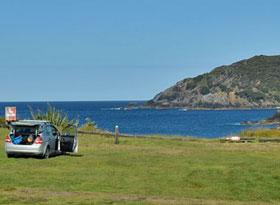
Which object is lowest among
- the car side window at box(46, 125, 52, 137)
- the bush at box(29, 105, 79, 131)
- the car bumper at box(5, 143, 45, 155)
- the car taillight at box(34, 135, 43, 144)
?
the car bumper at box(5, 143, 45, 155)

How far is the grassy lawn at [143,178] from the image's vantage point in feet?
61.8

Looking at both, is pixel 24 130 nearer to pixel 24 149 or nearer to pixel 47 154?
pixel 24 149

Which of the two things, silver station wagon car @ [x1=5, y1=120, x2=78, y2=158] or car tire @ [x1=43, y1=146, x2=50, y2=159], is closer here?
silver station wagon car @ [x1=5, y1=120, x2=78, y2=158]

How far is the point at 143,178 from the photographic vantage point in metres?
23.2

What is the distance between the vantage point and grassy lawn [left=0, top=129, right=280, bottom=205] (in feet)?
61.8

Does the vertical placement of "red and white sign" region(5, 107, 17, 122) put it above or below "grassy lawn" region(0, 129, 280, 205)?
above

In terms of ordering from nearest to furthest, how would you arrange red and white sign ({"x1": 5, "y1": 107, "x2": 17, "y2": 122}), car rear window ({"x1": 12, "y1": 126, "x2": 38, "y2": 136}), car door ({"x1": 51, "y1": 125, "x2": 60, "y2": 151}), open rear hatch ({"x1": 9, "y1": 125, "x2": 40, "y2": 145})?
open rear hatch ({"x1": 9, "y1": 125, "x2": 40, "y2": 145}), car rear window ({"x1": 12, "y1": 126, "x2": 38, "y2": 136}), car door ({"x1": 51, "y1": 125, "x2": 60, "y2": 151}), red and white sign ({"x1": 5, "y1": 107, "x2": 17, "y2": 122})

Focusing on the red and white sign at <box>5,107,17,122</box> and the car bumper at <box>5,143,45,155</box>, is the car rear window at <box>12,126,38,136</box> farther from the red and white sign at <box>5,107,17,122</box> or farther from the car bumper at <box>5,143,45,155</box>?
the red and white sign at <box>5,107,17,122</box>

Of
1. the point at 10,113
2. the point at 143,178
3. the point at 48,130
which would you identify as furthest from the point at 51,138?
the point at 10,113

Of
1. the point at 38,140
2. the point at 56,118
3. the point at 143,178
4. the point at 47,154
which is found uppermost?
the point at 56,118

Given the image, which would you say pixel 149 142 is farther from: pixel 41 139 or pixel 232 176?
pixel 232 176

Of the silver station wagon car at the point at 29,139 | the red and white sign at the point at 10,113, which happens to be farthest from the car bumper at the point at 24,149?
the red and white sign at the point at 10,113

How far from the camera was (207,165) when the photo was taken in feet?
90.1

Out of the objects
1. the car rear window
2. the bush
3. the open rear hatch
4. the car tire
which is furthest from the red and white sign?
the open rear hatch
